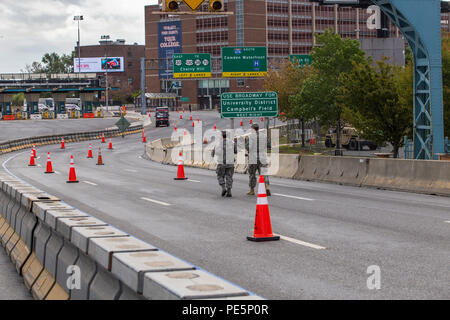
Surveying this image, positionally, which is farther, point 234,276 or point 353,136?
point 353,136

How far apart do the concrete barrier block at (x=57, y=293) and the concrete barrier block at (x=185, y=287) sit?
2422 mm

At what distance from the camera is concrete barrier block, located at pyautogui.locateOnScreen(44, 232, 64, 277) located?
25.7 ft

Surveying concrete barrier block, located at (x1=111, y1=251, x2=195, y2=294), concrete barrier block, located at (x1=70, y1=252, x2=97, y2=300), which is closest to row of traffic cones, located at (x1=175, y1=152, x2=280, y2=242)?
concrete barrier block, located at (x1=70, y1=252, x2=97, y2=300)

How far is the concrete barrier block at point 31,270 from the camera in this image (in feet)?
28.4

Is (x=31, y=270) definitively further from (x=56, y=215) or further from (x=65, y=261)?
(x=65, y=261)

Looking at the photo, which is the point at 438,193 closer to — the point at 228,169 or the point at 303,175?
the point at 228,169

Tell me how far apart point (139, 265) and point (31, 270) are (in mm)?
4233

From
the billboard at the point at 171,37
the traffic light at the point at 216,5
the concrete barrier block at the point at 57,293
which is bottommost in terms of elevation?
the concrete barrier block at the point at 57,293

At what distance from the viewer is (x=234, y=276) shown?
8625mm

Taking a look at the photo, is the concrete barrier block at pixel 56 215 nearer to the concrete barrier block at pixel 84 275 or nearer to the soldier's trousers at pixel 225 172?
the concrete barrier block at pixel 84 275

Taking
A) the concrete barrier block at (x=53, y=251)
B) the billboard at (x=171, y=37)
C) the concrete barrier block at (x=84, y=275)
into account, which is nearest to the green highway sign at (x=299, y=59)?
the concrete barrier block at (x=53, y=251)

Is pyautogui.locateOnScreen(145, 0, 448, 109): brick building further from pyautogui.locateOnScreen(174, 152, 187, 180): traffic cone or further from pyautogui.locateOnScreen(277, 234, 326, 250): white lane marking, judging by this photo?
pyautogui.locateOnScreen(277, 234, 326, 250): white lane marking
